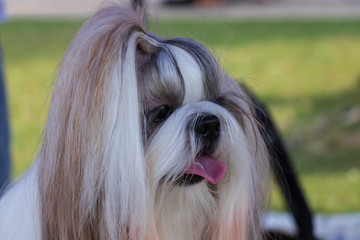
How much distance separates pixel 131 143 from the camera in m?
1.71

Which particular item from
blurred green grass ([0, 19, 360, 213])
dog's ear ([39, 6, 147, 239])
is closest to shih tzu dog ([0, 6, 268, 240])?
dog's ear ([39, 6, 147, 239])

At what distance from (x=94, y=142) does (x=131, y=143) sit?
4.3 inches

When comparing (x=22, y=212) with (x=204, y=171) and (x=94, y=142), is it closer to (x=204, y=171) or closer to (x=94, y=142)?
(x=94, y=142)

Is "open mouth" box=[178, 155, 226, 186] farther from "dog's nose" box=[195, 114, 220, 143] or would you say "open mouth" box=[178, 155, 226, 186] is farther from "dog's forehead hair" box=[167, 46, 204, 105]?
"dog's forehead hair" box=[167, 46, 204, 105]

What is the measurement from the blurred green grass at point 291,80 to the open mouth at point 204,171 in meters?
0.44

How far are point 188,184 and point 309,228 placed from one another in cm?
114

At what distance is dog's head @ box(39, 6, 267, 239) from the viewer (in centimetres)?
170

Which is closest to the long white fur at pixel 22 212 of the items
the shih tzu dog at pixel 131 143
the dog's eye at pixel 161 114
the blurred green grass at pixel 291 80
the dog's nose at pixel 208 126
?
the shih tzu dog at pixel 131 143

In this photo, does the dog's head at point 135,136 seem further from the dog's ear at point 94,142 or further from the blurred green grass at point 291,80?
the blurred green grass at point 291,80

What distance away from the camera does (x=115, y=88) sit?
170 centimetres

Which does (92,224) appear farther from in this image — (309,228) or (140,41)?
(309,228)

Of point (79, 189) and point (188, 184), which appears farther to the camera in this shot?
point (188, 184)

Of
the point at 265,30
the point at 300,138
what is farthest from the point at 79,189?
the point at 265,30

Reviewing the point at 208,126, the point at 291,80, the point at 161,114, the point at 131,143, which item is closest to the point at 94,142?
the point at 131,143
